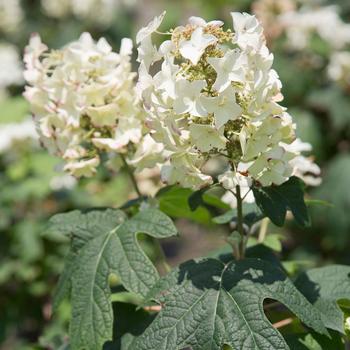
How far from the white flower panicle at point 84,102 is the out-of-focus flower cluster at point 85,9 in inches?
183

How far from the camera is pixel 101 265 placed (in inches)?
63.8

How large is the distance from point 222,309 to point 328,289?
0.30m

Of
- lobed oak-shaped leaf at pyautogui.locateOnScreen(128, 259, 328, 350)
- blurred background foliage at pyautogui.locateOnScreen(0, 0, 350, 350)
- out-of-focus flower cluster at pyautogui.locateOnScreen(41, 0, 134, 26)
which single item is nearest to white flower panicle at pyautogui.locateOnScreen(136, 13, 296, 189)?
lobed oak-shaped leaf at pyautogui.locateOnScreen(128, 259, 328, 350)

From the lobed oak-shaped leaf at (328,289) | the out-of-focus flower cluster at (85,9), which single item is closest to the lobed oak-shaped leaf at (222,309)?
the lobed oak-shaped leaf at (328,289)

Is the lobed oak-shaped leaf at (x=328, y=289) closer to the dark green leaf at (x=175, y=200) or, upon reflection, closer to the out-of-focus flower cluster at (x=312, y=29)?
the dark green leaf at (x=175, y=200)

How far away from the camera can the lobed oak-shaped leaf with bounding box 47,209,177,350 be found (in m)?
1.54

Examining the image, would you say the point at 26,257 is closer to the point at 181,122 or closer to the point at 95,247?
the point at 95,247

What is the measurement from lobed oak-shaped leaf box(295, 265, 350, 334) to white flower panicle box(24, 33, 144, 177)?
49 centimetres

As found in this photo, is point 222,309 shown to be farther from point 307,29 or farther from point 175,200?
point 307,29

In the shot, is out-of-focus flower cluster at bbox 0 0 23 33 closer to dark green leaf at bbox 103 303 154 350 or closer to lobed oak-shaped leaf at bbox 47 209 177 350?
lobed oak-shaped leaf at bbox 47 209 177 350

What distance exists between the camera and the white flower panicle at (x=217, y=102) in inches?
53.0

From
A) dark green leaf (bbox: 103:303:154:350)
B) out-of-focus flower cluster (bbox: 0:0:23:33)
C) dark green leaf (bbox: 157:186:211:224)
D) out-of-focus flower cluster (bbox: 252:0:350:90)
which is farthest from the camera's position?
out-of-focus flower cluster (bbox: 0:0:23:33)

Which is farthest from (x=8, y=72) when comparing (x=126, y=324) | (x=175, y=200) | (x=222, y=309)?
(x=222, y=309)

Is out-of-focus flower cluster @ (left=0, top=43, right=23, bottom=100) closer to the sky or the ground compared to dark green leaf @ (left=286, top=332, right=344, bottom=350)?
closer to the sky
